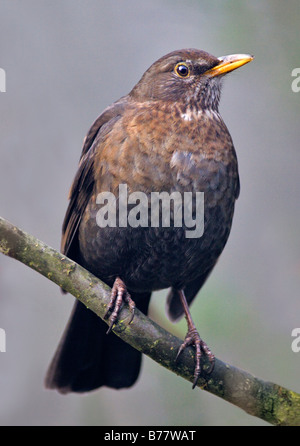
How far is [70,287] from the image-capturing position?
3283 mm

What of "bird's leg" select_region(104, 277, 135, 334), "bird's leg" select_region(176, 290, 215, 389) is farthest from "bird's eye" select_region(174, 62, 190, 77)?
"bird's leg" select_region(176, 290, 215, 389)

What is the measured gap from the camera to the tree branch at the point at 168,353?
3273 mm

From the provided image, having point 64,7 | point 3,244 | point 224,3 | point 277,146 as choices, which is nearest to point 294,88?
point 277,146

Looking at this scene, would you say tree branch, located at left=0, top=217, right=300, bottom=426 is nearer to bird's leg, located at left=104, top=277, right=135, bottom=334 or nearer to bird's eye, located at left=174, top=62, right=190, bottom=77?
bird's leg, located at left=104, top=277, right=135, bottom=334

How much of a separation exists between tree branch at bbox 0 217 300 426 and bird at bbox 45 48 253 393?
0.28 feet

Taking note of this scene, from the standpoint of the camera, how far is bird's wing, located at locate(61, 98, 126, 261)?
3.89 metres

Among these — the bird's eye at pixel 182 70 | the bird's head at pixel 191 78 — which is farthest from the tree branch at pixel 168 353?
the bird's eye at pixel 182 70

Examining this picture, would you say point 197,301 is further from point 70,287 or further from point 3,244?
point 3,244

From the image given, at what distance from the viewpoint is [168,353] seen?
3.41m

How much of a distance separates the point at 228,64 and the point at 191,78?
231mm

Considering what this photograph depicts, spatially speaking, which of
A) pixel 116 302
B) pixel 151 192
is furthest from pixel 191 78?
pixel 116 302

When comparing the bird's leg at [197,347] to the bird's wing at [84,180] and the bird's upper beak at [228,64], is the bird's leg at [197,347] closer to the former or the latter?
the bird's wing at [84,180]

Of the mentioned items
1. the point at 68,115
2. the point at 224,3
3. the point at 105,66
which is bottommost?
the point at 68,115

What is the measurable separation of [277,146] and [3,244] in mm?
2459
